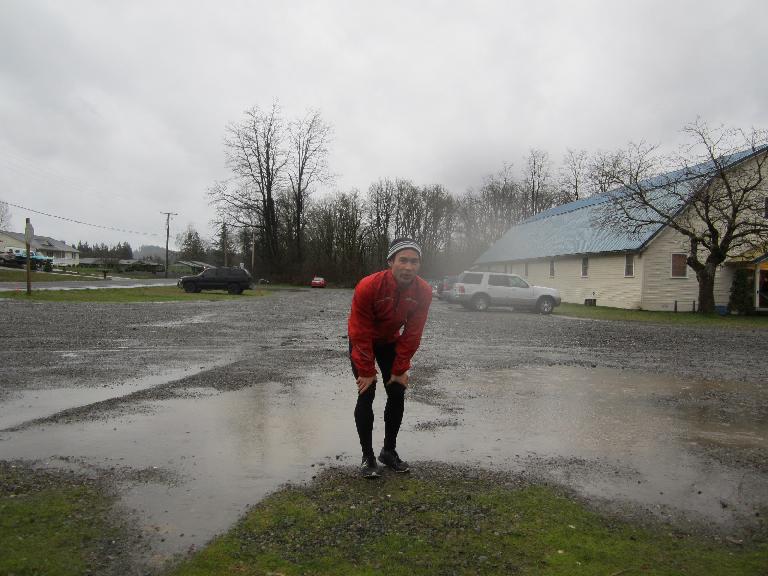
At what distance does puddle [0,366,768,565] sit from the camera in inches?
150

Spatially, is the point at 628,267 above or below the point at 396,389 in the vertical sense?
above

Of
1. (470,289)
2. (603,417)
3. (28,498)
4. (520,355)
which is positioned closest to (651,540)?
(603,417)

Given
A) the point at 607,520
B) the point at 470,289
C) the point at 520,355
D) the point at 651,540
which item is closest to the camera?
the point at 651,540

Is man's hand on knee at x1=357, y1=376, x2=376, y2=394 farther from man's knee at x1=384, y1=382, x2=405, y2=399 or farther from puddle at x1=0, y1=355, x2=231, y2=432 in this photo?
puddle at x1=0, y1=355, x2=231, y2=432

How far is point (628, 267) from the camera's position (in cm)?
2903

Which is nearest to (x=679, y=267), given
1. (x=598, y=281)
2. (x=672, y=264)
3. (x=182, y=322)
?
(x=672, y=264)

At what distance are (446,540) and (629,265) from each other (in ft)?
94.6

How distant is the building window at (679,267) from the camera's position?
28453mm

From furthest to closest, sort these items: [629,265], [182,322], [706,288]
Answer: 1. [629,265]
2. [706,288]
3. [182,322]

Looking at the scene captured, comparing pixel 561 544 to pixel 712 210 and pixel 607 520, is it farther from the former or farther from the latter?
pixel 712 210

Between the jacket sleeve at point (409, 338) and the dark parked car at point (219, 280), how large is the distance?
33.1 meters

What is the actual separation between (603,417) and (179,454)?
4.50m

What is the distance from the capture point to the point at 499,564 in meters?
2.95

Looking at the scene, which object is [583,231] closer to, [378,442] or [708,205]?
[708,205]
